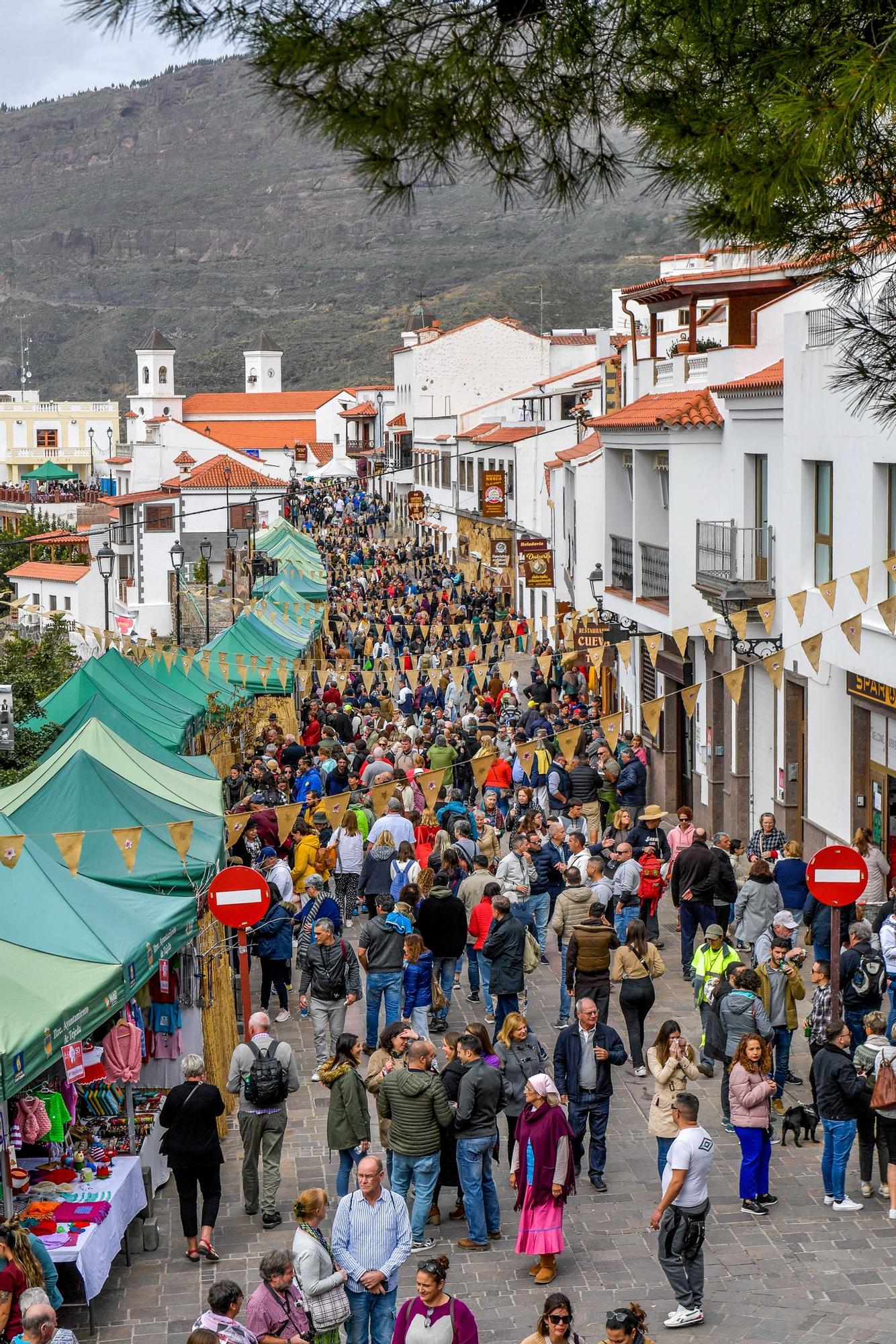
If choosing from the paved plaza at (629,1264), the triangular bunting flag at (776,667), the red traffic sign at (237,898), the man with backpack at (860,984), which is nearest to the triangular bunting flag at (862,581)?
the triangular bunting flag at (776,667)

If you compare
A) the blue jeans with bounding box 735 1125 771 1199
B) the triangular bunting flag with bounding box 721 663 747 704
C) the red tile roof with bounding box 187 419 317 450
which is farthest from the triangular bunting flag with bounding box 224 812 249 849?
the red tile roof with bounding box 187 419 317 450

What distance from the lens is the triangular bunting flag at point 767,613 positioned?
772 inches

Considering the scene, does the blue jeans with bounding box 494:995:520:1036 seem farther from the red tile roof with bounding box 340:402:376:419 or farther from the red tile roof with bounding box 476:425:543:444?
the red tile roof with bounding box 340:402:376:419

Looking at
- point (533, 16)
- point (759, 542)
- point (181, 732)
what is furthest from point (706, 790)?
point (533, 16)

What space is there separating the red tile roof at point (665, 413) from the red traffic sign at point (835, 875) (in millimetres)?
10673

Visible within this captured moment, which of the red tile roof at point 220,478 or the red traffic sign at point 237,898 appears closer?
the red traffic sign at point 237,898

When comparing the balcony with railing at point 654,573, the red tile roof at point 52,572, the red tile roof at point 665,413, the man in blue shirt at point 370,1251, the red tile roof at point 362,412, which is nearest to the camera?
the man in blue shirt at point 370,1251

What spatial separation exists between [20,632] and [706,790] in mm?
40796

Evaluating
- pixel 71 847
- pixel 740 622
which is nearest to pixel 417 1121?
pixel 71 847

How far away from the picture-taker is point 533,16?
717 cm

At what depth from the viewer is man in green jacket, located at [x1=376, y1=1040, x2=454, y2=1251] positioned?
1003 cm

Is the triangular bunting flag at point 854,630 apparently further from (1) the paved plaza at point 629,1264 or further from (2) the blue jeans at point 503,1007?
(1) the paved plaza at point 629,1264

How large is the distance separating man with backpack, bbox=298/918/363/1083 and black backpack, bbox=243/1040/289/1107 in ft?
6.69

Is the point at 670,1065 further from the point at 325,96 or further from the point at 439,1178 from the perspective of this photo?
the point at 325,96
